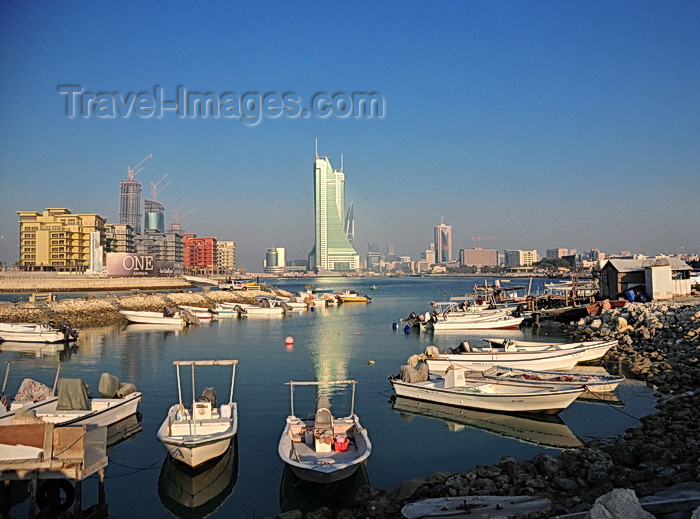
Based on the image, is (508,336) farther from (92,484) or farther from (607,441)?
(92,484)

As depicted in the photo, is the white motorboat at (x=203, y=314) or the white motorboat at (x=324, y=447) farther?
the white motorboat at (x=203, y=314)

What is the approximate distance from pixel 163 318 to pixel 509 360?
2883 cm

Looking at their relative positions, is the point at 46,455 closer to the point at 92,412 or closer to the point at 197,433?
the point at 197,433

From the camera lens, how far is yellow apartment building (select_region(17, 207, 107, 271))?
4333 inches

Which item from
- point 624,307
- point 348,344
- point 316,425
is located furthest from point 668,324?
point 316,425

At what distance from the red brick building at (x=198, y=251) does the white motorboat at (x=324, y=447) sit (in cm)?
17200

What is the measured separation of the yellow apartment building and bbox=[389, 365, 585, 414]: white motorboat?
4303 inches

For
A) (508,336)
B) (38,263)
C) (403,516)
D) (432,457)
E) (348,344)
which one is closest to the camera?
(403,516)

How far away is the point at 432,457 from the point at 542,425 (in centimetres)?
386

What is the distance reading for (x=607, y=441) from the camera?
12.1 meters

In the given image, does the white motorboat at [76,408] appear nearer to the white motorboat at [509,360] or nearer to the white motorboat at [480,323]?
the white motorboat at [509,360]

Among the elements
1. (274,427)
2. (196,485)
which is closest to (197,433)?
(196,485)

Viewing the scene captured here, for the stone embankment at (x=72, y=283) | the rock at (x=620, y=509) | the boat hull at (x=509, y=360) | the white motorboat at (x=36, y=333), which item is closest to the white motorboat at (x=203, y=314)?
the white motorboat at (x=36, y=333)

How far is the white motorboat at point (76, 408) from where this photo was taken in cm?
1197
